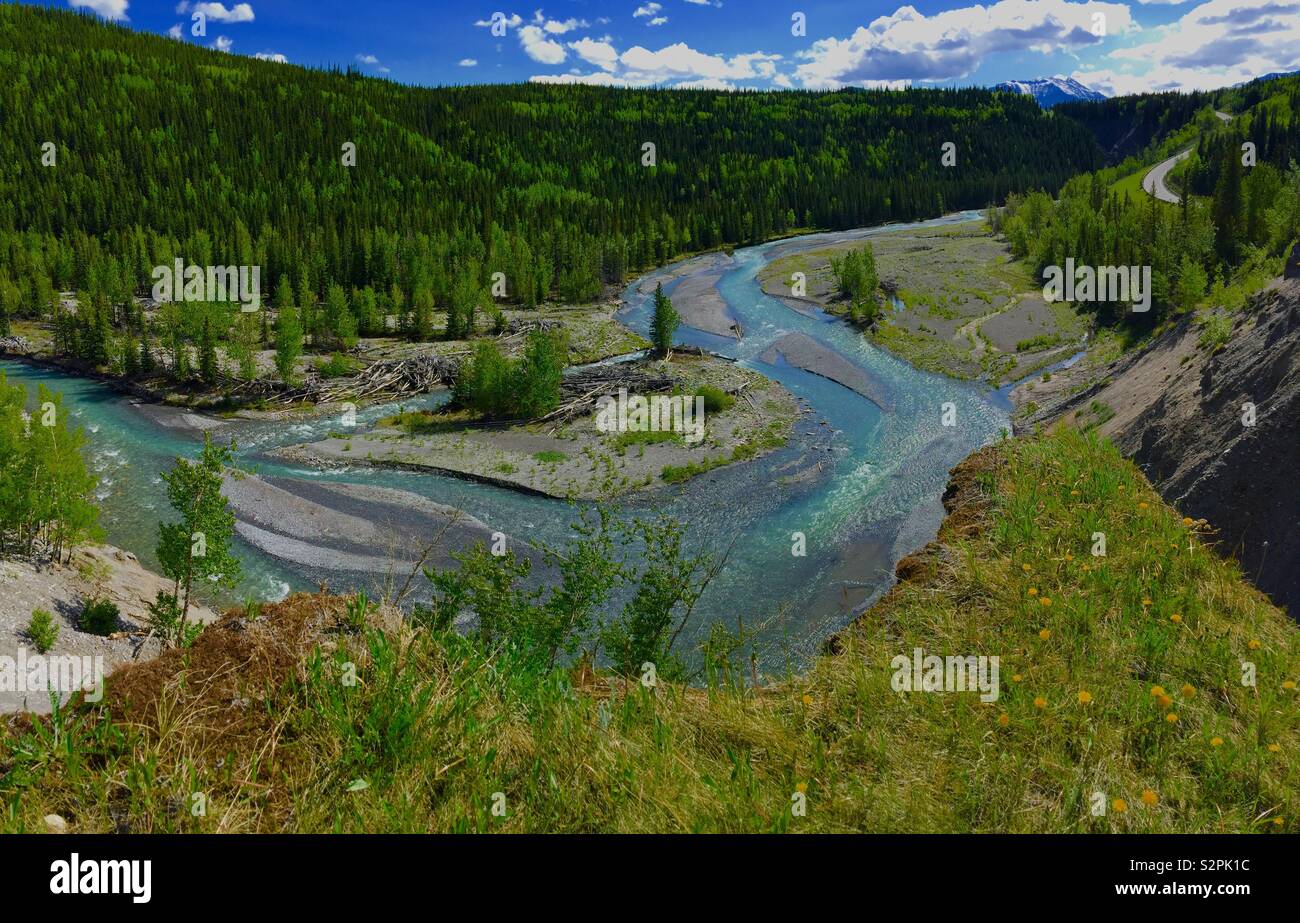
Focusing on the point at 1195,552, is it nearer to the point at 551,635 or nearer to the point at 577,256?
the point at 551,635

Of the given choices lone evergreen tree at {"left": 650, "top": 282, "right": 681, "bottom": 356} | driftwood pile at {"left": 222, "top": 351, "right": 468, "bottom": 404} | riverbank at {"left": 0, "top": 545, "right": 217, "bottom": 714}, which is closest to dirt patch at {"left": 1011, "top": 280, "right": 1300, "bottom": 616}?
riverbank at {"left": 0, "top": 545, "right": 217, "bottom": 714}

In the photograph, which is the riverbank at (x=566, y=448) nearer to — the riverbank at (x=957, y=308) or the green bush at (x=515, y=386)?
the green bush at (x=515, y=386)

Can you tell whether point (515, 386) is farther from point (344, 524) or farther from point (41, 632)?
point (41, 632)

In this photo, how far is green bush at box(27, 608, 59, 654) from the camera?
21.9m

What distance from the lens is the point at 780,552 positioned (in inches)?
1289

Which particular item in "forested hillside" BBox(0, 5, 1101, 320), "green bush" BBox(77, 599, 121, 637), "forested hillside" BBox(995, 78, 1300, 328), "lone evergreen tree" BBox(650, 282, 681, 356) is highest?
"forested hillside" BBox(0, 5, 1101, 320)

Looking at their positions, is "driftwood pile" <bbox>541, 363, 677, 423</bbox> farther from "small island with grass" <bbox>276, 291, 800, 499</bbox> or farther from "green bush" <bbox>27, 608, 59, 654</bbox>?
"green bush" <bbox>27, 608, 59, 654</bbox>

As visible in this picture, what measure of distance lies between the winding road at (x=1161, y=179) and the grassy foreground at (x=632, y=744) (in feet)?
453

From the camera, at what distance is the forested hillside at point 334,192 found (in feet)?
344

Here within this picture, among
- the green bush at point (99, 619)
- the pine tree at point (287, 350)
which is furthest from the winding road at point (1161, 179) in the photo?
the green bush at point (99, 619)

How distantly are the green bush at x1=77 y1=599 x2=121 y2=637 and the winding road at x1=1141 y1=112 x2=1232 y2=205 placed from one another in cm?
14043
